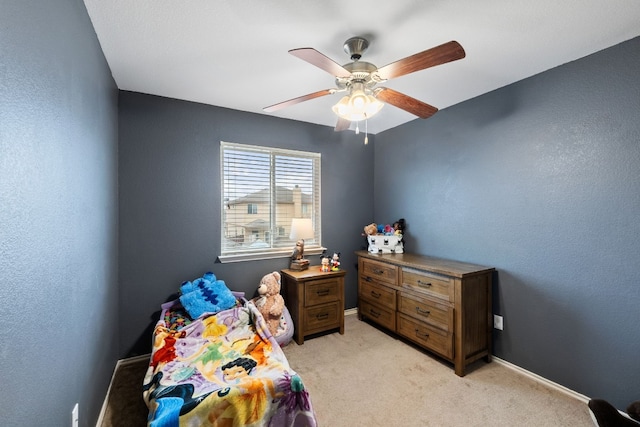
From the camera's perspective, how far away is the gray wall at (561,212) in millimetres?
1823

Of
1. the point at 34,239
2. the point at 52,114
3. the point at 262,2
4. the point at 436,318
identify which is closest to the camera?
the point at 34,239

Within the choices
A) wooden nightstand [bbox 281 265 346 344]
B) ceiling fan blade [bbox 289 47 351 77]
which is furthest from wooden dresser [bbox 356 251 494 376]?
ceiling fan blade [bbox 289 47 351 77]

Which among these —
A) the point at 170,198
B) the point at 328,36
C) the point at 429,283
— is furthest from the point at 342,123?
the point at 170,198

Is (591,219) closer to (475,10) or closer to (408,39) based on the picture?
(475,10)

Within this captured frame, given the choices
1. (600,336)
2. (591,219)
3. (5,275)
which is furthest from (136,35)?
(600,336)

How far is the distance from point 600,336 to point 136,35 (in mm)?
3673

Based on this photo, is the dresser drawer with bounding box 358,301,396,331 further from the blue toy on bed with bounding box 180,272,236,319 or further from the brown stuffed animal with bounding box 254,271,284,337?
the blue toy on bed with bounding box 180,272,236,319

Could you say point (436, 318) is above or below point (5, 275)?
below

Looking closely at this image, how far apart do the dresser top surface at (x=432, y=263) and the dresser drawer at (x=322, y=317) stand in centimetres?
72

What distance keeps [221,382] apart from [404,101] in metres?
2.16

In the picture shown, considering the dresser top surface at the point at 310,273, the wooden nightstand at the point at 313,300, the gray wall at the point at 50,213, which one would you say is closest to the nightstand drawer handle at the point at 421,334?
the wooden nightstand at the point at 313,300

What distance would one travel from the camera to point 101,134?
1870 mm

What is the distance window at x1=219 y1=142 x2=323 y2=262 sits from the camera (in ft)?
9.78

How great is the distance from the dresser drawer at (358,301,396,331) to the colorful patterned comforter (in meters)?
1.45
